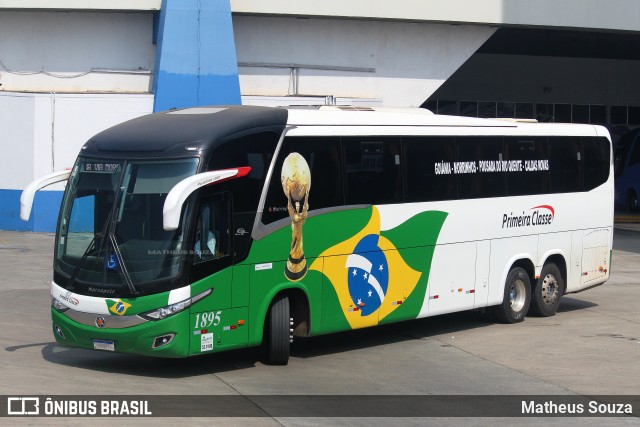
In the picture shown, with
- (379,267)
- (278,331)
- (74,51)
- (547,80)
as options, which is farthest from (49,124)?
(547,80)

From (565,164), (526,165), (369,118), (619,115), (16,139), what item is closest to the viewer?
(369,118)

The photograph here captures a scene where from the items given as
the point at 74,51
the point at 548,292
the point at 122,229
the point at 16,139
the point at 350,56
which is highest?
the point at 350,56

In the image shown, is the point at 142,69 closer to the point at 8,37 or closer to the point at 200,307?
the point at 8,37

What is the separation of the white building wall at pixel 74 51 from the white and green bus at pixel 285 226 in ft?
48.5

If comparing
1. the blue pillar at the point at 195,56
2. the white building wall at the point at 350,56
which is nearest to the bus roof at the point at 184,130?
the blue pillar at the point at 195,56

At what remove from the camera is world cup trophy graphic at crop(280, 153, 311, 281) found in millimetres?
12789

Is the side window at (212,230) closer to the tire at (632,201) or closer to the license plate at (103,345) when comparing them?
the license plate at (103,345)

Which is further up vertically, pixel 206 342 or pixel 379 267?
pixel 379 267

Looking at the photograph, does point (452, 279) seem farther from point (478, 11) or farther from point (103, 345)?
point (478, 11)

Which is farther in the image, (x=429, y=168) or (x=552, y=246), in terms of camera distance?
(x=552, y=246)

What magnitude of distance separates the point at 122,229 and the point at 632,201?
1260 inches

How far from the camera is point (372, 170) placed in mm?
14023

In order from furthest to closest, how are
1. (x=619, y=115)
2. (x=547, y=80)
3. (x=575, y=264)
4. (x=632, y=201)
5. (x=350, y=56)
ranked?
(x=619, y=115), (x=547, y=80), (x=632, y=201), (x=350, y=56), (x=575, y=264)

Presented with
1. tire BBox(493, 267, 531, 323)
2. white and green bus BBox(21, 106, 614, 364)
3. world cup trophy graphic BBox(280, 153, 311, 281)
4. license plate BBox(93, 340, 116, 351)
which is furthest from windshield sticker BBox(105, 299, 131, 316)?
tire BBox(493, 267, 531, 323)
